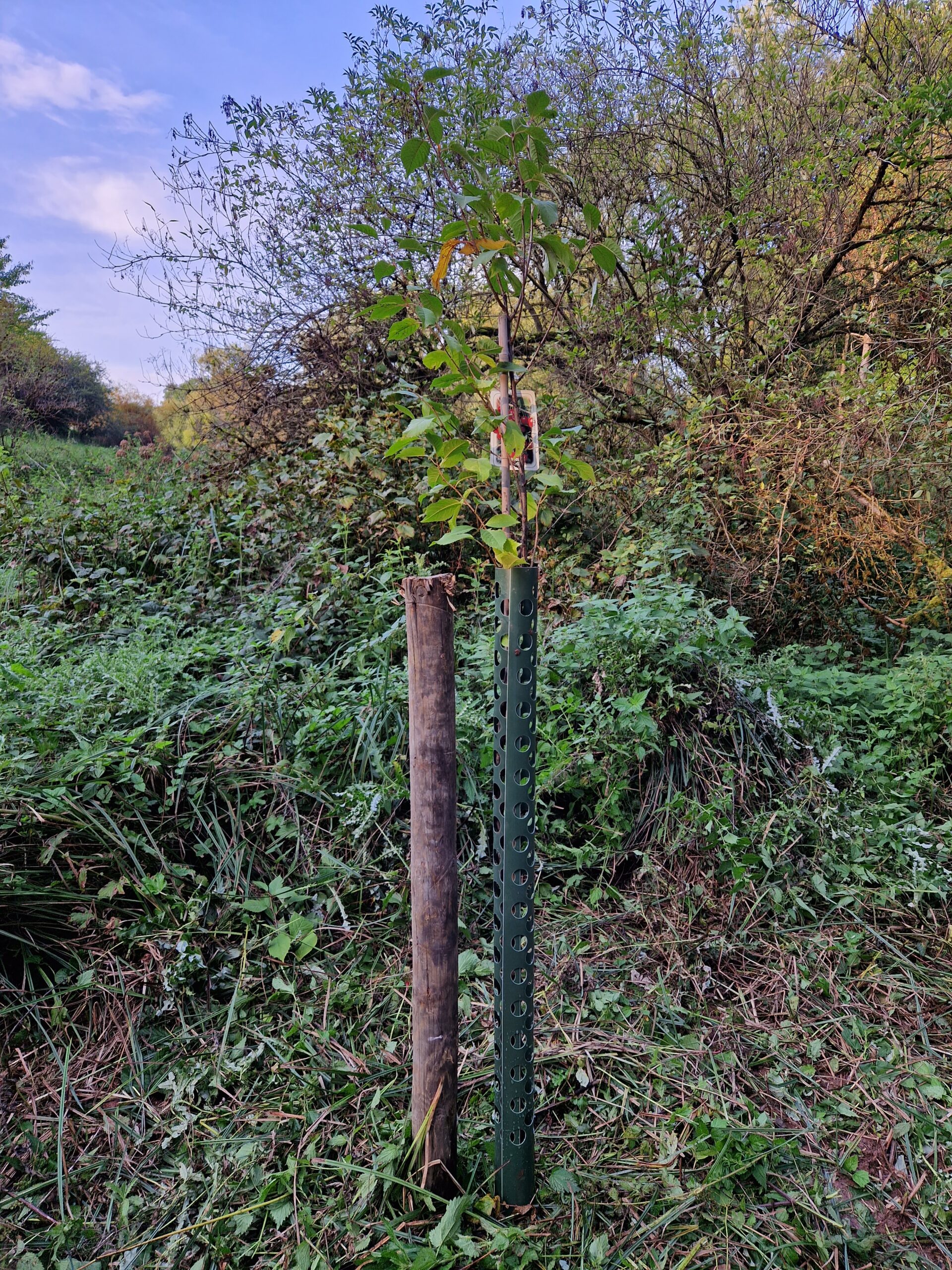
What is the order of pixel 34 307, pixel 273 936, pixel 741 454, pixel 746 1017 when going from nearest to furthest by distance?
1. pixel 746 1017
2. pixel 273 936
3. pixel 741 454
4. pixel 34 307

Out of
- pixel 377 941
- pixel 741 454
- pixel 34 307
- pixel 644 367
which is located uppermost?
pixel 34 307

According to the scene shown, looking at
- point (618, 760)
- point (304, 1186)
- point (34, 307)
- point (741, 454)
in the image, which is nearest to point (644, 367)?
point (741, 454)

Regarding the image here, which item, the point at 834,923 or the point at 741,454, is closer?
the point at 834,923

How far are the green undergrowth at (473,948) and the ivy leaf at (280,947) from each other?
0.01m

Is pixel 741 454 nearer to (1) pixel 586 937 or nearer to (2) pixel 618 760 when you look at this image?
(2) pixel 618 760

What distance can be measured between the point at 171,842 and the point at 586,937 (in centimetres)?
148

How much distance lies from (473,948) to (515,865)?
3.43 ft

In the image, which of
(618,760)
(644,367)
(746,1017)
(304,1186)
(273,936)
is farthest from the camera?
(644,367)

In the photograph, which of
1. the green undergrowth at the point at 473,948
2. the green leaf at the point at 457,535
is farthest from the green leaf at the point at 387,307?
the green undergrowth at the point at 473,948

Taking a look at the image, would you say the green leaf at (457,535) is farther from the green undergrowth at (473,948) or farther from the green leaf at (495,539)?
the green undergrowth at (473,948)

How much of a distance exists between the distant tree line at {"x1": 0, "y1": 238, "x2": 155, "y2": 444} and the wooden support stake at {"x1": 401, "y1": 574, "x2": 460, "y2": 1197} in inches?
287

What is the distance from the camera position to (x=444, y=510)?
4.68 feet

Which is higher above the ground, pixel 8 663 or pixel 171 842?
pixel 8 663

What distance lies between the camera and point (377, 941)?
2.34 meters
